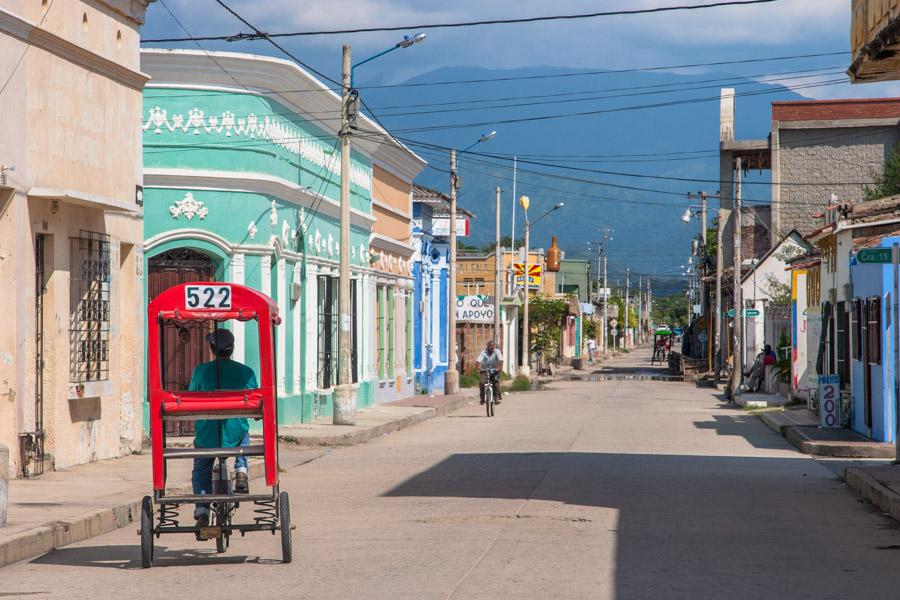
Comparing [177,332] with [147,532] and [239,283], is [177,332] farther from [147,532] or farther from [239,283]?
[147,532]

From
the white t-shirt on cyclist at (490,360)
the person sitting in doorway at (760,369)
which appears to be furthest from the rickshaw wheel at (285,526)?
the person sitting in doorway at (760,369)

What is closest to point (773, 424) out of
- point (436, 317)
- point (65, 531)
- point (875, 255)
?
point (875, 255)

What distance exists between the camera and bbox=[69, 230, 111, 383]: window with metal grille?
18.1 metres

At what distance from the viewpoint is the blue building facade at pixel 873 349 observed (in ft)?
70.1

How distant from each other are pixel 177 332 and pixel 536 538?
13.5 meters

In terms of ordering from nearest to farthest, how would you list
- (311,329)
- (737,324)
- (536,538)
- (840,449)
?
1. (536,538)
2. (840,449)
3. (311,329)
4. (737,324)

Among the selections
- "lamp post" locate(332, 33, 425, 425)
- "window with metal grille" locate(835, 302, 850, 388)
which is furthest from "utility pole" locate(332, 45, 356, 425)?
"window with metal grille" locate(835, 302, 850, 388)

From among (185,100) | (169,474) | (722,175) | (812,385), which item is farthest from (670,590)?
(722,175)

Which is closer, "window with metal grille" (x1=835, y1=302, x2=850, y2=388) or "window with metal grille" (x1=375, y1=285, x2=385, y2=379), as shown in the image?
"window with metal grille" (x1=835, y1=302, x2=850, y2=388)

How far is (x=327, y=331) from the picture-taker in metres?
30.6

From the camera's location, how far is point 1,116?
15617mm

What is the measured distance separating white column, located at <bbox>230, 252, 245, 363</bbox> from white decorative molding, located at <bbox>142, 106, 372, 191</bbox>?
230 centimetres

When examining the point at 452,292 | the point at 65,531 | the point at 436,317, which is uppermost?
the point at 452,292

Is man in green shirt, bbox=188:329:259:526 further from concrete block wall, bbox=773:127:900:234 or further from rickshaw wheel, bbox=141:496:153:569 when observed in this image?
concrete block wall, bbox=773:127:900:234
